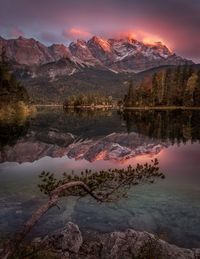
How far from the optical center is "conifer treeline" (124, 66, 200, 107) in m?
159

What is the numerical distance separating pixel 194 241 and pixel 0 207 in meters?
11.3

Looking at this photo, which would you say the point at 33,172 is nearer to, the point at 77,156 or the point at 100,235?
the point at 77,156

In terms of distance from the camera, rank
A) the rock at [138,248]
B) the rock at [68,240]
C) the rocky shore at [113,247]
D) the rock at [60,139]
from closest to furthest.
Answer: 1. the rock at [138,248]
2. the rocky shore at [113,247]
3. the rock at [68,240]
4. the rock at [60,139]

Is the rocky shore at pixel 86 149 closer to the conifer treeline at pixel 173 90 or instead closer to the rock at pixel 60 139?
the rock at pixel 60 139

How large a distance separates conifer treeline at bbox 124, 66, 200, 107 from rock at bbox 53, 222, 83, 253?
148 meters

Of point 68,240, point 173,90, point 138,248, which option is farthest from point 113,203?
point 173,90

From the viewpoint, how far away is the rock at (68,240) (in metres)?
14.6

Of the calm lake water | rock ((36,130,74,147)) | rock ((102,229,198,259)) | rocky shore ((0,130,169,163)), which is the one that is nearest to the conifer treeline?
rock ((36,130,74,147))

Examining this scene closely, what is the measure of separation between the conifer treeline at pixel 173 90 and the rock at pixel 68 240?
14844cm

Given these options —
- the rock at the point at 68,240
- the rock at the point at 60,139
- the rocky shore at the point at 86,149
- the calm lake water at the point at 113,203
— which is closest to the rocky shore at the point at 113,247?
the rock at the point at 68,240

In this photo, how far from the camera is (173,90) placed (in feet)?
547

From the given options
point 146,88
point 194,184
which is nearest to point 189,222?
point 194,184

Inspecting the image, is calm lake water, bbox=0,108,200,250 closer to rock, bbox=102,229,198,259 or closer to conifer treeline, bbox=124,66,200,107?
rock, bbox=102,229,198,259

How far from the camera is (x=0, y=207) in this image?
21219mm
